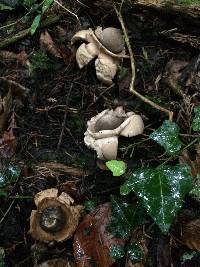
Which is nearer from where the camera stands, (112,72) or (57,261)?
(57,261)

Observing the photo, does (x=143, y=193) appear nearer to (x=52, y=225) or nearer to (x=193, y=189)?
(x=193, y=189)

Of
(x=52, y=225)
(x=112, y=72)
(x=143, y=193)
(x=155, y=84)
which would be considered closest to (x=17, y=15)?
(x=112, y=72)

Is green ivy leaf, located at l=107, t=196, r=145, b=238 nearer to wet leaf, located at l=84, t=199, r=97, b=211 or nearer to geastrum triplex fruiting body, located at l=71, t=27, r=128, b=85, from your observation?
wet leaf, located at l=84, t=199, r=97, b=211

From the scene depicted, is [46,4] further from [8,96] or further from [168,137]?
[168,137]

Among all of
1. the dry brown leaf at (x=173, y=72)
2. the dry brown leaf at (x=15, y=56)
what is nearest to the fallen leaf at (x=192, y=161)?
the dry brown leaf at (x=173, y=72)

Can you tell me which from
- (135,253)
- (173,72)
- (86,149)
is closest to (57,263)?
(135,253)

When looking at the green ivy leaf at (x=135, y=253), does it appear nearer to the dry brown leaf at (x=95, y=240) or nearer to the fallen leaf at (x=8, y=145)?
the dry brown leaf at (x=95, y=240)
